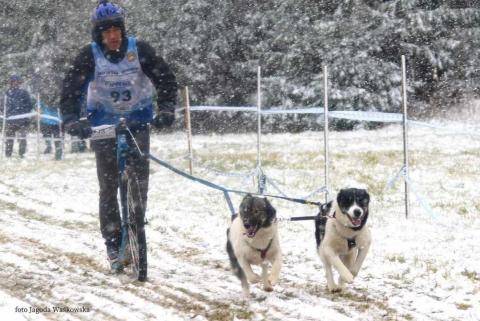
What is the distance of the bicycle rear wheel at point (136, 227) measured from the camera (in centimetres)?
493

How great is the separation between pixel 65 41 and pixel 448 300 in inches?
984

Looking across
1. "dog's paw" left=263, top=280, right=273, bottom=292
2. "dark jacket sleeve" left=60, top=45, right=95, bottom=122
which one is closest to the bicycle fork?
"dark jacket sleeve" left=60, top=45, right=95, bottom=122

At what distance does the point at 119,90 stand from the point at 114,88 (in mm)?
40

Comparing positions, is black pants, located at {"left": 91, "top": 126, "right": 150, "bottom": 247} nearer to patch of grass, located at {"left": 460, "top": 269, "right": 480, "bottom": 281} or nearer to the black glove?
the black glove

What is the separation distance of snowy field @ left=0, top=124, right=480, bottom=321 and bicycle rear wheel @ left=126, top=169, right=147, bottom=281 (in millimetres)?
137

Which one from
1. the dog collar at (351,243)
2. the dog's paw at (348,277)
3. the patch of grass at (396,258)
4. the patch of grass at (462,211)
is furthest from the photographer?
the patch of grass at (462,211)

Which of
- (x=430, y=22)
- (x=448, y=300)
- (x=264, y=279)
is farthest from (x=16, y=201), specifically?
(x=430, y=22)

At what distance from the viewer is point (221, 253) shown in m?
6.42

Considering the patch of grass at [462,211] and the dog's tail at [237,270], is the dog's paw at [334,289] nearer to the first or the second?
the dog's tail at [237,270]

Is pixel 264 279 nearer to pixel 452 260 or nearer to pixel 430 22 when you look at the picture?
pixel 452 260

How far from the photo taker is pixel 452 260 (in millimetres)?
5961

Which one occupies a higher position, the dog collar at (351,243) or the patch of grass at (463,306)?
the dog collar at (351,243)

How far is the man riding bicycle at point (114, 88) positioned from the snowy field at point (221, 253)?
76 centimetres

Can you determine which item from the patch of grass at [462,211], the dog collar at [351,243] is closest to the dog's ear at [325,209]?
the dog collar at [351,243]
